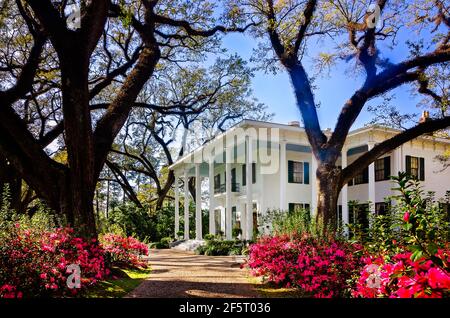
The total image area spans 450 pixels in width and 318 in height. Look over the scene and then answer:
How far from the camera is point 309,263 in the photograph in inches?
318

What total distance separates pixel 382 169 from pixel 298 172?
4.22 m

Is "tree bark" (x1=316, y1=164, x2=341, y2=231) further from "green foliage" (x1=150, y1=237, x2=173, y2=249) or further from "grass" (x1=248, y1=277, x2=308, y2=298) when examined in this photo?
"green foliage" (x1=150, y1=237, x2=173, y2=249)

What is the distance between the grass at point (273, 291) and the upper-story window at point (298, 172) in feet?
42.1

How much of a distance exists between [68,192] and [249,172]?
35.4ft

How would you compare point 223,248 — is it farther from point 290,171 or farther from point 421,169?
point 421,169

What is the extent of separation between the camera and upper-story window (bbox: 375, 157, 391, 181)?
20.4 metres

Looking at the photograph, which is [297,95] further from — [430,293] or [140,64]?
[430,293]

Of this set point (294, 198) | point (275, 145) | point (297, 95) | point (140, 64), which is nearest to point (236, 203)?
point (294, 198)

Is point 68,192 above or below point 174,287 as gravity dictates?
above

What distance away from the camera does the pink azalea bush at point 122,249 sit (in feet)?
37.3

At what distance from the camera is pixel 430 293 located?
318cm

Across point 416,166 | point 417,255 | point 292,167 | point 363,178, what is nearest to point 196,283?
point 417,255

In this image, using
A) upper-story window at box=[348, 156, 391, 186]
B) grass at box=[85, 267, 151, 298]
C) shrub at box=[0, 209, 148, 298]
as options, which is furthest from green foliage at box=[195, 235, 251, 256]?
shrub at box=[0, 209, 148, 298]

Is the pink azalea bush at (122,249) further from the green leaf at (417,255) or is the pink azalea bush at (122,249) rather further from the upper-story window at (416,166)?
the upper-story window at (416,166)
